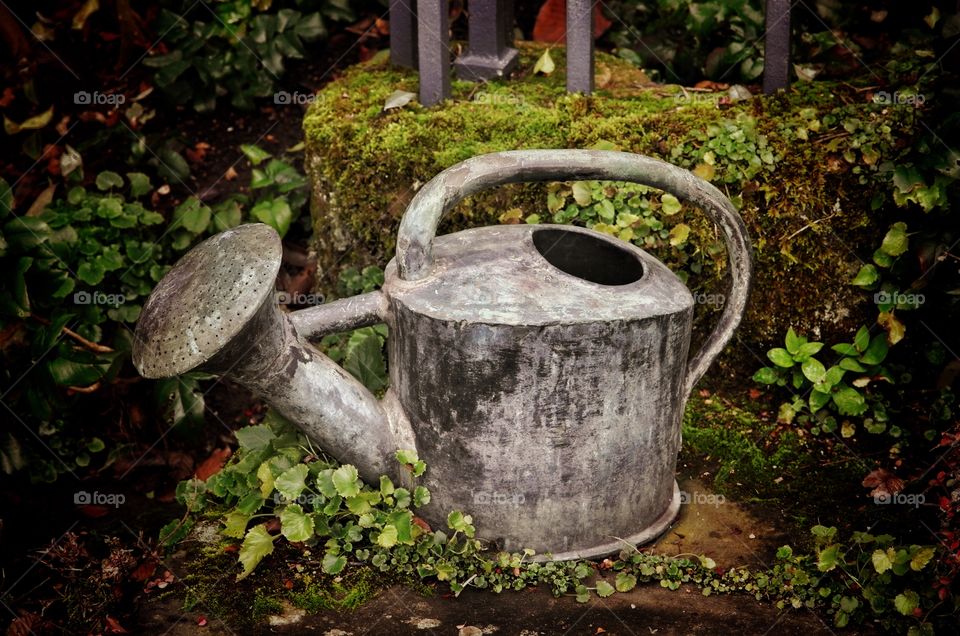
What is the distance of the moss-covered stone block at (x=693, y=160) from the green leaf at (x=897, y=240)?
13cm

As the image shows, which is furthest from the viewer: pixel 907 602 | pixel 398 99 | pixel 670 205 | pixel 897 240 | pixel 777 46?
pixel 398 99

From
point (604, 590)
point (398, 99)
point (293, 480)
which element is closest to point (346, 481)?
point (293, 480)

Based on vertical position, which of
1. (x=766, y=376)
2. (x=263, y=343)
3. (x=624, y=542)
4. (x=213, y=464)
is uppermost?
(x=263, y=343)

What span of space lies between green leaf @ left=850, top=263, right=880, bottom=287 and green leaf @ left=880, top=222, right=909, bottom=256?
0.10m

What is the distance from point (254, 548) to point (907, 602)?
1.88 meters

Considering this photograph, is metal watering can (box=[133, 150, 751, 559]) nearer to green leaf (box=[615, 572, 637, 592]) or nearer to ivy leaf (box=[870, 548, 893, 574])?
green leaf (box=[615, 572, 637, 592])

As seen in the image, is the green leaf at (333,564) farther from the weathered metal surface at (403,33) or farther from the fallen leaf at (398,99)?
the weathered metal surface at (403,33)

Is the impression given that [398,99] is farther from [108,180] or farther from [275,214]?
[108,180]

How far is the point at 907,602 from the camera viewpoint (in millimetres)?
2689

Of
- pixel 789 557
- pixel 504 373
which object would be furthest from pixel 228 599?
pixel 789 557

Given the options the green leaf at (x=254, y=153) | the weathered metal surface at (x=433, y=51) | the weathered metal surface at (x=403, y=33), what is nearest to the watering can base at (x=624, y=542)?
the weathered metal surface at (x=433, y=51)

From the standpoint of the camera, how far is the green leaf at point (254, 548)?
292cm

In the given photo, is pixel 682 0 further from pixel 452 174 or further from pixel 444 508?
pixel 444 508

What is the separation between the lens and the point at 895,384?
363 centimetres
